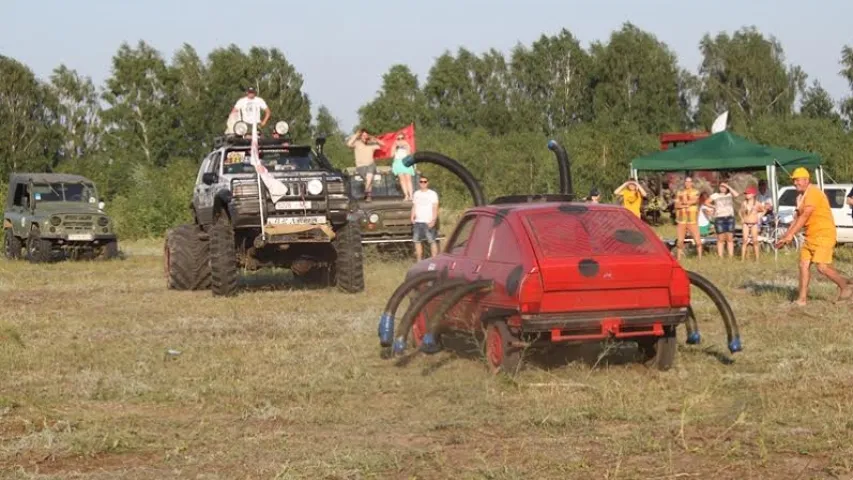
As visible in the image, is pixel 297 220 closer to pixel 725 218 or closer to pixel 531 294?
pixel 531 294

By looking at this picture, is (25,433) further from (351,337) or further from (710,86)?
(710,86)

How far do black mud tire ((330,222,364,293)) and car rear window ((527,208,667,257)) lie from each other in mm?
7771

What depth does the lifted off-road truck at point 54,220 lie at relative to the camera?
89.6 ft

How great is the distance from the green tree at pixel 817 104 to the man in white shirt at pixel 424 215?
53.9m

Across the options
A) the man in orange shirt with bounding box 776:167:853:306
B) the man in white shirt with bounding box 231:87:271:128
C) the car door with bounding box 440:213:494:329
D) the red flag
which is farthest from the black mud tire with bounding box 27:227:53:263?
the car door with bounding box 440:213:494:329

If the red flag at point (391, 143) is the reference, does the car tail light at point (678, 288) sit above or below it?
below

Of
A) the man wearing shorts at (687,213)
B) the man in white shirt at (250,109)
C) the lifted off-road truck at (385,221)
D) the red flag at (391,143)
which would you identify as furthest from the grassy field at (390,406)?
the red flag at (391,143)

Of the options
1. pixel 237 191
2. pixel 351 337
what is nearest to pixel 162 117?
pixel 237 191

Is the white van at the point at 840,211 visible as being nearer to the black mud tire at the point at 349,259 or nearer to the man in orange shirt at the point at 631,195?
the man in orange shirt at the point at 631,195

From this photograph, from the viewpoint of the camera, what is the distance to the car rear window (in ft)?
31.0

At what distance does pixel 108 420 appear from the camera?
8289 mm

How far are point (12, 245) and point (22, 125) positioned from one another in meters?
48.0

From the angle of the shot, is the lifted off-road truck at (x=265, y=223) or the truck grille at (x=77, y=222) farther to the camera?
the truck grille at (x=77, y=222)

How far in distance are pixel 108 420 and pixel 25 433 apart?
593mm
